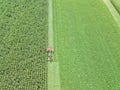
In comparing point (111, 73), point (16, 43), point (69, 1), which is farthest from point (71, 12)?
point (111, 73)

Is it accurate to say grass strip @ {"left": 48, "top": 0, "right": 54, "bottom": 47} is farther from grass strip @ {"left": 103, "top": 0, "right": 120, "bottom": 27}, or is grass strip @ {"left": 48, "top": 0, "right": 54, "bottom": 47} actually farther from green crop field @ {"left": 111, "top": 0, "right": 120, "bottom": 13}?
green crop field @ {"left": 111, "top": 0, "right": 120, "bottom": 13}

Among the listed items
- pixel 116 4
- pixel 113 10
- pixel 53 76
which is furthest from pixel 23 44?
pixel 116 4

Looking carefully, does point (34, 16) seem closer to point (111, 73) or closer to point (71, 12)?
point (71, 12)

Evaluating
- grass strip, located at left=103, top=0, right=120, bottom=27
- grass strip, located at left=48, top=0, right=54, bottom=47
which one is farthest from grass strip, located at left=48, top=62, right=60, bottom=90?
grass strip, located at left=103, top=0, right=120, bottom=27

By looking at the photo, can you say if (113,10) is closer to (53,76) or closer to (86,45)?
(86,45)

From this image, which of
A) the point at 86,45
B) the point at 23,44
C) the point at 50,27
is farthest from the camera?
the point at 50,27
